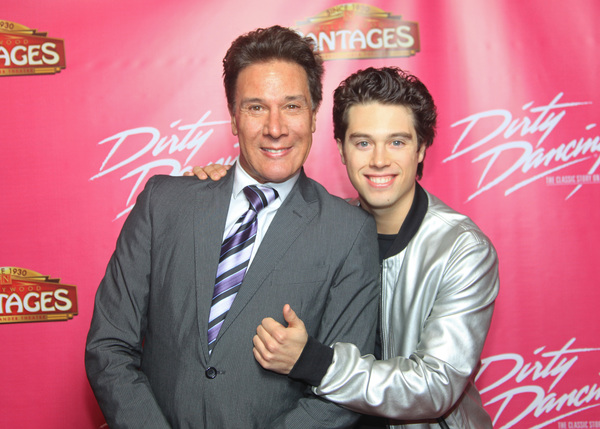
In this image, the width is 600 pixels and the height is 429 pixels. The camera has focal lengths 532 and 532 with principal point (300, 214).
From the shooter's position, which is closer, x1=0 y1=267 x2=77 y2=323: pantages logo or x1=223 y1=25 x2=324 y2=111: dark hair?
x1=223 y1=25 x2=324 y2=111: dark hair

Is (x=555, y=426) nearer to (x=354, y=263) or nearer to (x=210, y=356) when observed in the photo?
(x=354, y=263)

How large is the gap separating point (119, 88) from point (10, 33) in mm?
476

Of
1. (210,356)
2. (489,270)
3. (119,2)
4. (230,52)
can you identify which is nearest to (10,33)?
(119,2)

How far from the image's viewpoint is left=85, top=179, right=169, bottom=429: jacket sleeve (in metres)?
1.31

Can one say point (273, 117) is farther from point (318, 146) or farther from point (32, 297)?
point (32, 297)

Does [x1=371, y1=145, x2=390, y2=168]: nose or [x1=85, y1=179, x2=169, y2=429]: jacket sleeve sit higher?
[x1=371, y1=145, x2=390, y2=168]: nose

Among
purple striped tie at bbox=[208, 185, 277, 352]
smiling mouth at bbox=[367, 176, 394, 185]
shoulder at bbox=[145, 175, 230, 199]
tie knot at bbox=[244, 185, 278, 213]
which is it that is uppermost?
shoulder at bbox=[145, 175, 230, 199]

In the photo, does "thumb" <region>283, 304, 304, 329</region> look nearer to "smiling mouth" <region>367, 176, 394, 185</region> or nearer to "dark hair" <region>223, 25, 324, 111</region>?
"smiling mouth" <region>367, 176, 394, 185</region>

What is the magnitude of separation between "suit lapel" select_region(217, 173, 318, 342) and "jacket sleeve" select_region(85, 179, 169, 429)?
9.8 inches

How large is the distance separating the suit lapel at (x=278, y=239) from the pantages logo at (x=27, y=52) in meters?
1.26

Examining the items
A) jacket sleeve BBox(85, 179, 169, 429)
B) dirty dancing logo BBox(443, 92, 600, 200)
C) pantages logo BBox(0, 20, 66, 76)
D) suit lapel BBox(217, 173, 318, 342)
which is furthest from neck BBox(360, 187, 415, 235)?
pantages logo BBox(0, 20, 66, 76)

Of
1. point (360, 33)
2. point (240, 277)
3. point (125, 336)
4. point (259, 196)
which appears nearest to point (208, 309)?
point (240, 277)

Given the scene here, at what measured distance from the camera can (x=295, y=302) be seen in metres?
1.38

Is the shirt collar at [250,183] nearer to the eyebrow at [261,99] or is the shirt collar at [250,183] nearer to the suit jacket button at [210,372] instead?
the eyebrow at [261,99]
